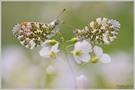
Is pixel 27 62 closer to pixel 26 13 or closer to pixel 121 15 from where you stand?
pixel 26 13

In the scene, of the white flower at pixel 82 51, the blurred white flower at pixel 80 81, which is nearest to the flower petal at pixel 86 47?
the white flower at pixel 82 51

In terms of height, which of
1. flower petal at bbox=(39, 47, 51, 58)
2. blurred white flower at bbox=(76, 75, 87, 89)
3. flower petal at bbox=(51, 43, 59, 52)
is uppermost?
flower petal at bbox=(51, 43, 59, 52)

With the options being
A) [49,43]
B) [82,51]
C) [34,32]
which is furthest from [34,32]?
[82,51]

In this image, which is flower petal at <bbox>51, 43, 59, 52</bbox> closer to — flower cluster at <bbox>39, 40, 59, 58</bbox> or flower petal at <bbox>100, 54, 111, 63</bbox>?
flower cluster at <bbox>39, 40, 59, 58</bbox>

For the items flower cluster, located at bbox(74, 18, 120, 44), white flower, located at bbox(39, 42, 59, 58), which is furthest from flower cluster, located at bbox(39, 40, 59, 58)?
flower cluster, located at bbox(74, 18, 120, 44)

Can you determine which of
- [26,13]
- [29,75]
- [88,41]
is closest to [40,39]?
[88,41]
